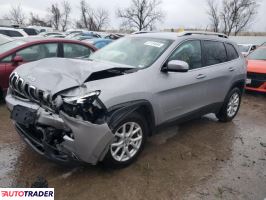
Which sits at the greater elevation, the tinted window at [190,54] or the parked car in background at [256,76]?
the tinted window at [190,54]

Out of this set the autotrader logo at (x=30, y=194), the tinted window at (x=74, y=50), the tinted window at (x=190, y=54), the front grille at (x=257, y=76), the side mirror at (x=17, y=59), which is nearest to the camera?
the autotrader logo at (x=30, y=194)

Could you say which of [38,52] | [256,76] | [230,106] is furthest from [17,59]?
[256,76]

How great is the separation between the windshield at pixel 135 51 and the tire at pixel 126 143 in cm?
82

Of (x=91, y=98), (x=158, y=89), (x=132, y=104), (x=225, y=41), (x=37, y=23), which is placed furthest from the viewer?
(x=37, y=23)

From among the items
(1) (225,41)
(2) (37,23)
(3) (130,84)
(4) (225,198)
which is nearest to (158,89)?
(3) (130,84)

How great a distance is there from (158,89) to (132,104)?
0.55 meters

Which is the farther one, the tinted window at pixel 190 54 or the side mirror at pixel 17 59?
the side mirror at pixel 17 59

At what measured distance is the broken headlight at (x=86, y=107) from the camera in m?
2.95

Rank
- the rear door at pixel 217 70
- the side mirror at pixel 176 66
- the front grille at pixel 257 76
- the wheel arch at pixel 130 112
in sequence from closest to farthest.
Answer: the wheel arch at pixel 130 112
the side mirror at pixel 176 66
the rear door at pixel 217 70
the front grille at pixel 257 76

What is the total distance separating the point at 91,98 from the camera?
3020mm

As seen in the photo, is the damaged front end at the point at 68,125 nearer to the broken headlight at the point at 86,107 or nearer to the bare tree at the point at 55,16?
the broken headlight at the point at 86,107

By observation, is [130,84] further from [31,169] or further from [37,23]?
[37,23]

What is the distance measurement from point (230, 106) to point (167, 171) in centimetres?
279

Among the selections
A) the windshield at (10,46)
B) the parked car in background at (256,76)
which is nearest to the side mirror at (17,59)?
the windshield at (10,46)
